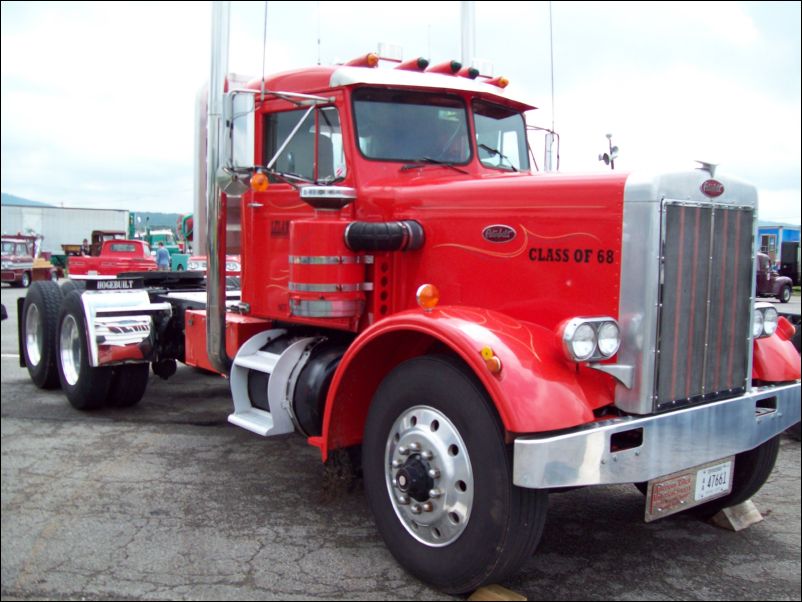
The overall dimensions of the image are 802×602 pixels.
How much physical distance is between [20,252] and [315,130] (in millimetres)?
28031

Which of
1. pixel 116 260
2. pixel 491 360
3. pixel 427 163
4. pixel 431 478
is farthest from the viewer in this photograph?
pixel 116 260

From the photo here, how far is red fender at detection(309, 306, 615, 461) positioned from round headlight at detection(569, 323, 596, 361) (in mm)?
112

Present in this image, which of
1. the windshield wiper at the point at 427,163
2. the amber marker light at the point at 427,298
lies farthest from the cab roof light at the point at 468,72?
the amber marker light at the point at 427,298

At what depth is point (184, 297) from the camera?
668 centimetres

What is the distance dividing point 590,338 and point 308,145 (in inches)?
90.6

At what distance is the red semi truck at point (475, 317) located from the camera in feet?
10.5

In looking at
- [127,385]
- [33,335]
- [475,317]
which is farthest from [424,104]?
[33,335]

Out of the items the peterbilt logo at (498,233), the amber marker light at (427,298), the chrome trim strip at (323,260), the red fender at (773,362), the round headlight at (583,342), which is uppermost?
the peterbilt logo at (498,233)

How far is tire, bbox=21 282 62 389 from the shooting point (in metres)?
7.62

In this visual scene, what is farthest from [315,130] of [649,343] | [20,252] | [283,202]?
[20,252]

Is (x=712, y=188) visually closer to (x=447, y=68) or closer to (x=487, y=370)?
(x=487, y=370)

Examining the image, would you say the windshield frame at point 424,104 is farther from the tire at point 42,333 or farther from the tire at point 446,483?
the tire at point 42,333

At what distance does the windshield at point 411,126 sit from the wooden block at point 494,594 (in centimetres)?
243

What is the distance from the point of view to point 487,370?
10.4ft
